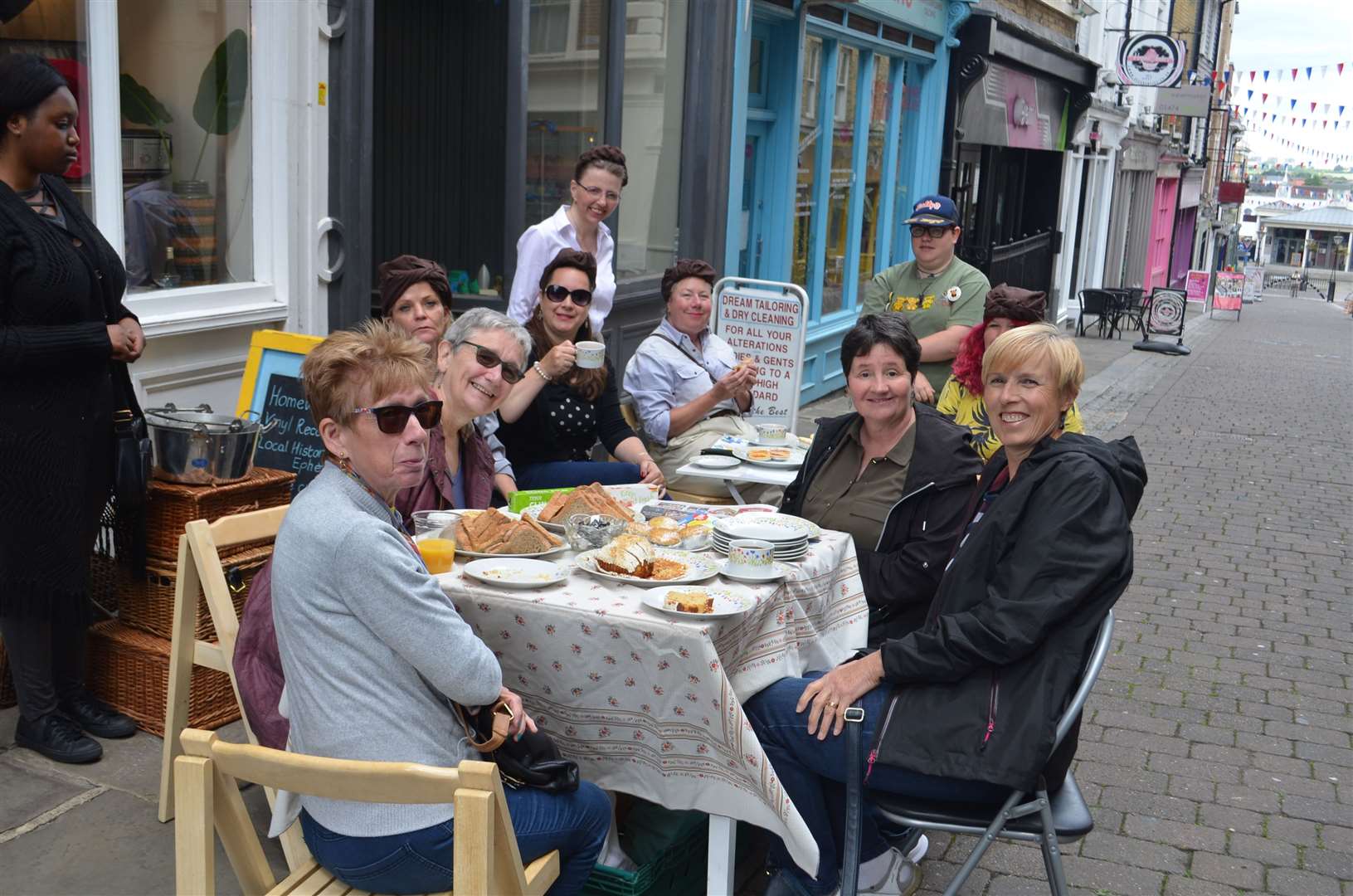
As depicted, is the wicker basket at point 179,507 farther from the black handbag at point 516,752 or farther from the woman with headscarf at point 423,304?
the black handbag at point 516,752

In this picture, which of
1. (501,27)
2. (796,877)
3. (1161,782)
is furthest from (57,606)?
(501,27)

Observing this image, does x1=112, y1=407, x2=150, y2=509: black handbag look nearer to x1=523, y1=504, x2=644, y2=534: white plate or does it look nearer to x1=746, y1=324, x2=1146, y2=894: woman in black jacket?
x1=523, y1=504, x2=644, y2=534: white plate

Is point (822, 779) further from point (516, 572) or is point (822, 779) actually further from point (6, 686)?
point (6, 686)

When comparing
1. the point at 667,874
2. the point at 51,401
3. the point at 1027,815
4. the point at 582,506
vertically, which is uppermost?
the point at 51,401

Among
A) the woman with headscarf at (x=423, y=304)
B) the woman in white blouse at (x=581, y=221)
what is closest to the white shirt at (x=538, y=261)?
the woman in white blouse at (x=581, y=221)

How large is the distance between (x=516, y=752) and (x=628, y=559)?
72cm

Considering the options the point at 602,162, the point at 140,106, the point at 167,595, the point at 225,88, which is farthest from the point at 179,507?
the point at 602,162

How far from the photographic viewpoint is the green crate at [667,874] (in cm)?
337

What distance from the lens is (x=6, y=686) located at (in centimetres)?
439

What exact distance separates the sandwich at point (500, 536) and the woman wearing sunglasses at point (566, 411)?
1.62m

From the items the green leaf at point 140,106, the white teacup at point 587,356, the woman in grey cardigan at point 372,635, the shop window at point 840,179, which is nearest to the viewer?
the woman in grey cardigan at point 372,635

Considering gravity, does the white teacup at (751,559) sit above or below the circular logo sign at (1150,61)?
below

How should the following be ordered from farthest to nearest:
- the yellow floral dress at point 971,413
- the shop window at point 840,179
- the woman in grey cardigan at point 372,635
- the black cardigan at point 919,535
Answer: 1. the shop window at point 840,179
2. the yellow floral dress at point 971,413
3. the black cardigan at point 919,535
4. the woman in grey cardigan at point 372,635

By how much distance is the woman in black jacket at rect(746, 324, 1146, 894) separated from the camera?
294cm
